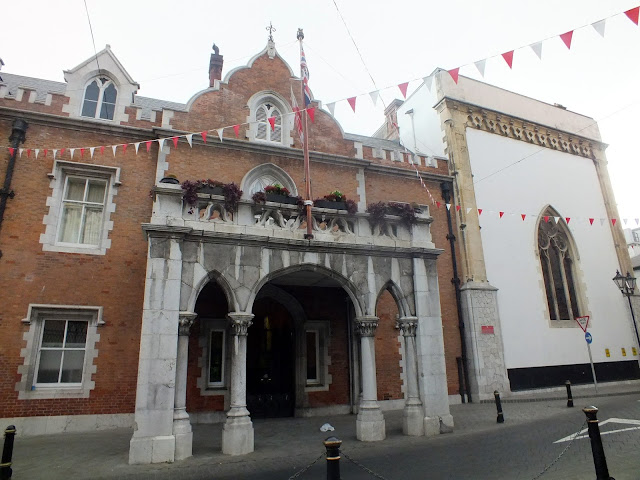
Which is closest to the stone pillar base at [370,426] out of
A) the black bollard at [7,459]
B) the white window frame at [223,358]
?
the white window frame at [223,358]

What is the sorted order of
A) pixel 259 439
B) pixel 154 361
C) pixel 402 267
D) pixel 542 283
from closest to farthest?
pixel 154 361
pixel 259 439
pixel 402 267
pixel 542 283

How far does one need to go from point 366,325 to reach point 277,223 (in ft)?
10.2

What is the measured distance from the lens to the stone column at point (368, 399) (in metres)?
8.74

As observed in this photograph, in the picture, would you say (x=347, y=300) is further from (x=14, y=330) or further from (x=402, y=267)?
(x=14, y=330)

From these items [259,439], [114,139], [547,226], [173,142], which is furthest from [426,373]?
[547,226]

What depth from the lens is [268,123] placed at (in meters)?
14.7

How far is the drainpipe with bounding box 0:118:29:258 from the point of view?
11.0m

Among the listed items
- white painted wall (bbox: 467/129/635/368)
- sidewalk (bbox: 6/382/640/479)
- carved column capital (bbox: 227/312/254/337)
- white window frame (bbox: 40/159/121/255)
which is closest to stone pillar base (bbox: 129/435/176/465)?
sidewalk (bbox: 6/382/640/479)

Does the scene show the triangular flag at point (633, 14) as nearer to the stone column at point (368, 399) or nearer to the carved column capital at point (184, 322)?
the stone column at point (368, 399)

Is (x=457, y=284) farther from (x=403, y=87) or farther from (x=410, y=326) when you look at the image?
(x=403, y=87)

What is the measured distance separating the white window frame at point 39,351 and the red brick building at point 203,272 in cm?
4

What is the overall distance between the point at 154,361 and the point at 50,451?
3.12 metres

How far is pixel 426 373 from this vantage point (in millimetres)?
9398

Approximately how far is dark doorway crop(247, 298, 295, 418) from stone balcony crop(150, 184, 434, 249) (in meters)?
3.94
